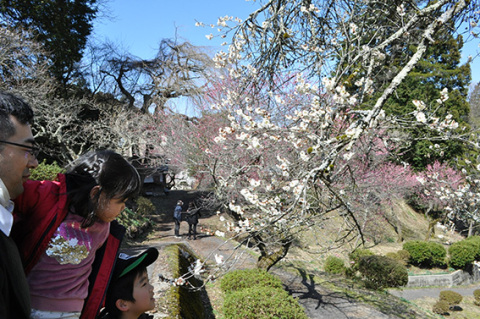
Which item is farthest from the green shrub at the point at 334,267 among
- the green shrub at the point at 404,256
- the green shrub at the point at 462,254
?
the green shrub at the point at 462,254

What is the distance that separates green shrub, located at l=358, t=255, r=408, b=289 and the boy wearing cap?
34.2 ft

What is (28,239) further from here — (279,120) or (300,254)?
(300,254)

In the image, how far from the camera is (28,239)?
3.62 feet

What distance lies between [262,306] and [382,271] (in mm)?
7440

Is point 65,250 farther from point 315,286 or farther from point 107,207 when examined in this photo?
point 315,286

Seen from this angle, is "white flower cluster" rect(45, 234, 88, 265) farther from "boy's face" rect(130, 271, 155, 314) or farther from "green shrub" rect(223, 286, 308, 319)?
"green shrub" rect(223, 286, 308, 319)

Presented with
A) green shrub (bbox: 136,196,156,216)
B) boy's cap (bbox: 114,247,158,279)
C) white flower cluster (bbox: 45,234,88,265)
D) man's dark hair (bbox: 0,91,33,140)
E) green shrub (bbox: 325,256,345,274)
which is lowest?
green shrub (bbox: 325,256,345,274)

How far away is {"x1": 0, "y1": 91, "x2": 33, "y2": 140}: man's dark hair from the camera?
99 centimetres

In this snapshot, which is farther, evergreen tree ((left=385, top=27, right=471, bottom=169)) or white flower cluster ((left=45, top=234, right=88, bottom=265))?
evergreen tree ((left=385, top=27, right=471, bottom=169))

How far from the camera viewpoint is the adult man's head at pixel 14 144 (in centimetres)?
97

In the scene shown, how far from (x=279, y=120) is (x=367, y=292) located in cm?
566

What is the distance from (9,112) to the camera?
1.01 metres

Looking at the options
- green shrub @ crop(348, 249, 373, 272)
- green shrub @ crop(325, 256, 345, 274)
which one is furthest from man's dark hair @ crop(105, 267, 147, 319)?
green shrub @ crop(348, 249, 373, 272)

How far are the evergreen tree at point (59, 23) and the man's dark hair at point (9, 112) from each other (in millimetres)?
12693
